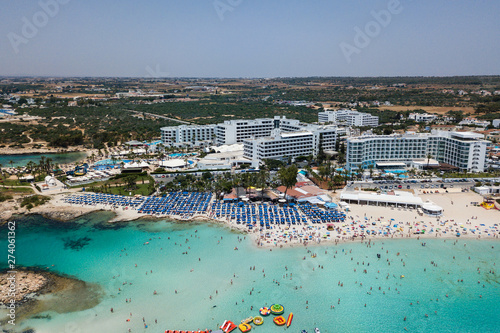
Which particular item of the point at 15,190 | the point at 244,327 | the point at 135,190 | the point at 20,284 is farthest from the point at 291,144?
the point at 20,284

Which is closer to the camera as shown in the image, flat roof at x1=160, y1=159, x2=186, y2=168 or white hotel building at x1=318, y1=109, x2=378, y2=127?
flat roof at x1=160, y1=159, x2=186, y2=168

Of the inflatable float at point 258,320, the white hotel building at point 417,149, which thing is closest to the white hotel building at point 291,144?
the white hotel building at point 417,149

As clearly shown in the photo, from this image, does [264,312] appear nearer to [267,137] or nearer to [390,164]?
[390,164]

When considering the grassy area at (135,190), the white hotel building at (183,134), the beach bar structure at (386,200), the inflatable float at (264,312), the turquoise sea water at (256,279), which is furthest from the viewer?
the white hotel building at (183,134)

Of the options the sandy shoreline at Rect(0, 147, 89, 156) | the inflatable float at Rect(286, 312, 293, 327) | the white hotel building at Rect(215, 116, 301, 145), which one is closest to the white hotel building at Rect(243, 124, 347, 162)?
the white hotel building at Rect(215, 116, 301, 145)

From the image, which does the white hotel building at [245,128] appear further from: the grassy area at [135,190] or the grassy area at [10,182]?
the grassy area at [10,182]

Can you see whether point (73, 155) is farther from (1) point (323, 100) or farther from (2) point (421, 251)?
(1) point (323, 100)

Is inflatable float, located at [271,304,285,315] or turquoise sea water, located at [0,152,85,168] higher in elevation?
turquoise sea water, located at [0,152,85,168]

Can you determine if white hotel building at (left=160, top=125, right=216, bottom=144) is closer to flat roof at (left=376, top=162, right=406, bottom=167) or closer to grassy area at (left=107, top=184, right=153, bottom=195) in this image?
grassy area at (left=107, top=184, right=153, bottom=195)
